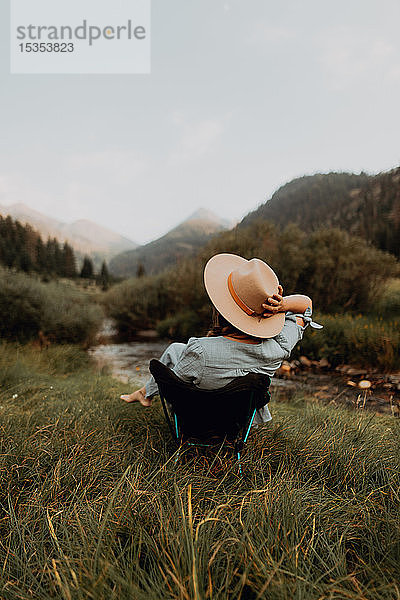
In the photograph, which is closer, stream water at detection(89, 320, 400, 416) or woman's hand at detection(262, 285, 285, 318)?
woman's hand at detection(262, 285, 285, 318)

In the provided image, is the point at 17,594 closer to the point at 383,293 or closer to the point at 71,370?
the point at 71,370

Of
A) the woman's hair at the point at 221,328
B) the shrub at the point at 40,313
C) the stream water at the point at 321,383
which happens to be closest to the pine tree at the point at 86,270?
the stream water at the point at 321,383

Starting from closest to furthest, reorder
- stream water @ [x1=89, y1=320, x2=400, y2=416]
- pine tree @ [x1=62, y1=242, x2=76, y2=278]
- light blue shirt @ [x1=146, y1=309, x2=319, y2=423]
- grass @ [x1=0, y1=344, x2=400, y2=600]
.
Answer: grass @ [x1=0, y1=344, x2=400, y2=600] < light blue shirt @ [x1=146, y1=309, x2=319, y2=423] < stream water @ [x1=89, y1=320, x2=400, y2=416] < pine tree @ [x1=62, y1=242, x2=76, y2=278]

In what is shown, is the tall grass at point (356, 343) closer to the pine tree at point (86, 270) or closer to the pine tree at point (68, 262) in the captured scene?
the pine tree at point (68, 262)

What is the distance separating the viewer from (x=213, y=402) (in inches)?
66.0

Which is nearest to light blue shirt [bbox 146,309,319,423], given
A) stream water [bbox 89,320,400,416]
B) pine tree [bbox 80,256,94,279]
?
stream water [bbox 89,320,400,416]

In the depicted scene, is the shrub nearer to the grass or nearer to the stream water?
the stream water

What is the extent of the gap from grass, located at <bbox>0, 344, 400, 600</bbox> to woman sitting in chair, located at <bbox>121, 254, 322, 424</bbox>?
A: 0.47m

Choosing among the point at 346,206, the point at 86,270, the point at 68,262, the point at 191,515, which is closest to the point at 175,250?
the point at 86,270

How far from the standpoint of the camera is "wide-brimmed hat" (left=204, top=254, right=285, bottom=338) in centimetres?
178

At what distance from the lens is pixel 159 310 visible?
49.8 ft

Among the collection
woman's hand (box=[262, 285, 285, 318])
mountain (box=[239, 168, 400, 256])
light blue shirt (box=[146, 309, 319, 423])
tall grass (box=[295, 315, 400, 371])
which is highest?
mountain (box=[239, 168, 400, 256])

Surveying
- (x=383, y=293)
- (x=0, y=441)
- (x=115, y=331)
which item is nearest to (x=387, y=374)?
(x=383, y=293)

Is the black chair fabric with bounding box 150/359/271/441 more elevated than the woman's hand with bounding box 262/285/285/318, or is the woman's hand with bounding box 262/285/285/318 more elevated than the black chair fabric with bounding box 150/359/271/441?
the woman's hand with bounding box 262/285/285/318
